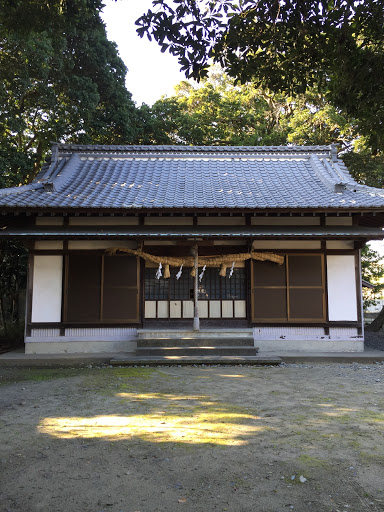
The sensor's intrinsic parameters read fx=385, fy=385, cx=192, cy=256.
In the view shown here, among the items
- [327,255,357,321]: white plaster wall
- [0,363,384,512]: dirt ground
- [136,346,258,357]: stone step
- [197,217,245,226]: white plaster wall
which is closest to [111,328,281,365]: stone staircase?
[136,346,258,357]: stone step

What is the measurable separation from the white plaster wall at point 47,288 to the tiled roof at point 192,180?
1.62m

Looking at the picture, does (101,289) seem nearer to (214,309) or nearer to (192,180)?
(214,309)

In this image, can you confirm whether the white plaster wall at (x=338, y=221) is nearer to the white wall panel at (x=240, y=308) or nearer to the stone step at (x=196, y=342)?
the white wall panel at (x=240, y=308)

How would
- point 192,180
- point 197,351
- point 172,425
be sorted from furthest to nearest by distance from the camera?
1. point 192,180
2. point 197,351
3. point 172,425

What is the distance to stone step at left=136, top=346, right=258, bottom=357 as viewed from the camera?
30.8 feet

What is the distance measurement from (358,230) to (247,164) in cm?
507

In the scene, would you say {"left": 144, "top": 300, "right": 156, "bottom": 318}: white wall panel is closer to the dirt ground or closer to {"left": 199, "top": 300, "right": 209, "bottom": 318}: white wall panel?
{"left": 199, "top": 300, "right": 209, "bottom": 318}: white wall panel

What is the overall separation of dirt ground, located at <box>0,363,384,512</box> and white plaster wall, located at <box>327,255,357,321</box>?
3053 millimetres

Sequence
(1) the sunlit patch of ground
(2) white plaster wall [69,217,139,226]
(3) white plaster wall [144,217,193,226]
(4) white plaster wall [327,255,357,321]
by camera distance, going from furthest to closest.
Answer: (3) white plaster wall [144,217,193,226]
(2) white plaster wall [69,217,139,226]
(4) white plaster wall [327,255,357,321]
(1) the sunlit patch of ground

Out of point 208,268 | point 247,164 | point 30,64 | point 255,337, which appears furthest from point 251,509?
point 30,64

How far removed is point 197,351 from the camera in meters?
9.47

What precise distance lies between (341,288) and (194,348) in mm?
4313

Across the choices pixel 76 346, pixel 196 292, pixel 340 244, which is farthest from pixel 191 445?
pixel 340 244

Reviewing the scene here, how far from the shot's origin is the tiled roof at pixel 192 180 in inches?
396
